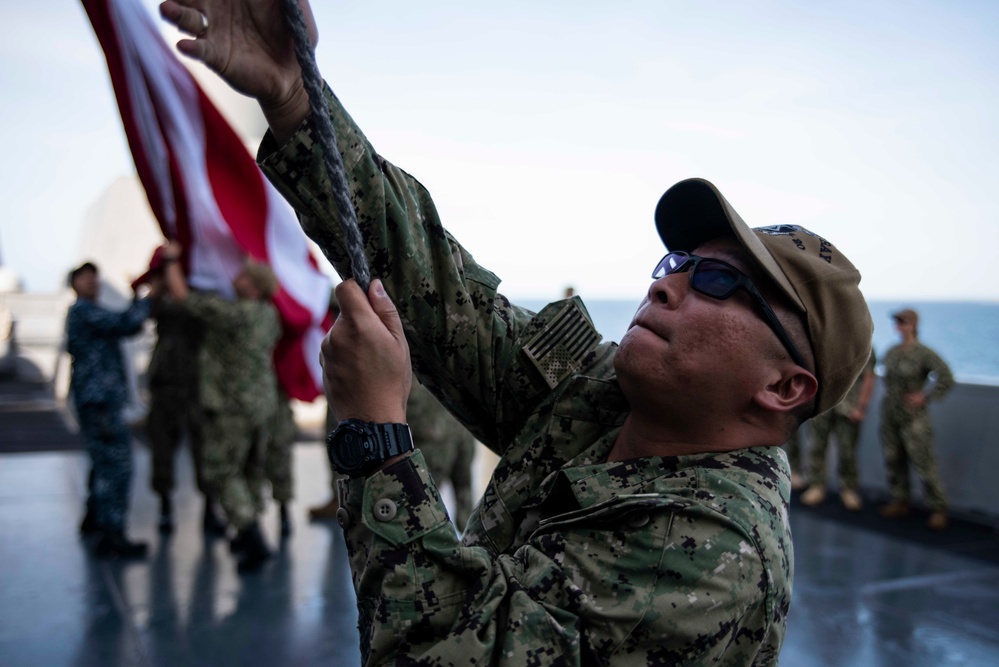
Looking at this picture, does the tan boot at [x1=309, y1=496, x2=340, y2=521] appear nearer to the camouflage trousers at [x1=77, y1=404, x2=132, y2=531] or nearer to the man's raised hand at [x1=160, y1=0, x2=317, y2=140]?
the camouflage trousers at [x1=77, y1=404, x2=132, y2=531]

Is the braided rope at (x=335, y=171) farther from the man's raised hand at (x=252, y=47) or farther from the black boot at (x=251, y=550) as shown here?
the black boot at (x=251, y=550)

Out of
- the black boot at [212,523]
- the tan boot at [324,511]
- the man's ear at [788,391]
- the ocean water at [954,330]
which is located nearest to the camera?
the man's ear at [788,391]

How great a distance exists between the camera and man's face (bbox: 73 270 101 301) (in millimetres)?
5703

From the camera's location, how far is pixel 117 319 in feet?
18.4

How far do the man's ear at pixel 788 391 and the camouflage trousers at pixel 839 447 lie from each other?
7.31 metres

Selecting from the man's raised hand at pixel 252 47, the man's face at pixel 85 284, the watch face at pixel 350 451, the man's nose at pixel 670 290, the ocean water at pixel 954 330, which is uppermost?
the man's raised hand at pixel 252 47

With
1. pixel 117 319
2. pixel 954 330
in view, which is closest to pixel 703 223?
pixel 117 319

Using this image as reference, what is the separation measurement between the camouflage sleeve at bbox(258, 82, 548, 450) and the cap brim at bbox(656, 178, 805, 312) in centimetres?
35

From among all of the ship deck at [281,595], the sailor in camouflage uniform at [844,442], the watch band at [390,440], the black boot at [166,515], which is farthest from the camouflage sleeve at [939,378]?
the watch band at [390,440]

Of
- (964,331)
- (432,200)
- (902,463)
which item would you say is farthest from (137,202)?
(964,331)

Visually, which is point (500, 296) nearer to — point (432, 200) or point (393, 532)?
point (432, 200)

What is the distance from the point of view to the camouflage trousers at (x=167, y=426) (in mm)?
6312

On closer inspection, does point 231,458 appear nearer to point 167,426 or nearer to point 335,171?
point 167,426

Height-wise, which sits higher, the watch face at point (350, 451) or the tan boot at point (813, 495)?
the watch face at point (350, 451)
